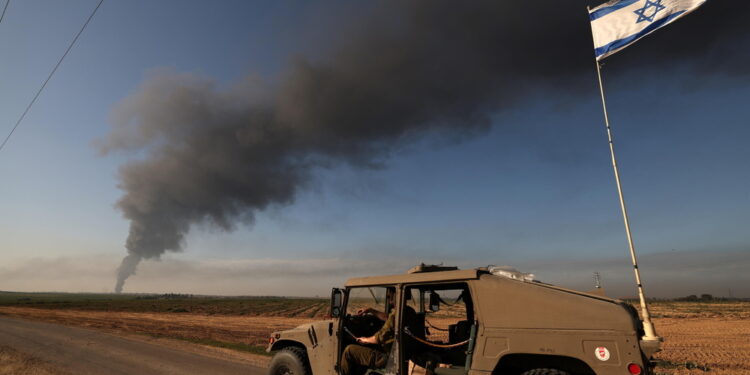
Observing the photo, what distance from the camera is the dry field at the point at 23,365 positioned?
31.8 feet

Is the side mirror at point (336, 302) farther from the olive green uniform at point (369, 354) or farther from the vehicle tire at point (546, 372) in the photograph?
the vehicle tire at point (546, 372)

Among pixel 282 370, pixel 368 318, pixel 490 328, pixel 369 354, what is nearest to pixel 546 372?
pixel 490 328

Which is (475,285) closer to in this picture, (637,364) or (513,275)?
(513,275)

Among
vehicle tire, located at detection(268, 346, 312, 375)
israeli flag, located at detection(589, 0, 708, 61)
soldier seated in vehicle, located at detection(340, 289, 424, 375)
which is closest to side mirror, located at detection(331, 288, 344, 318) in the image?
soldier seated in vehicle, located at detection(340, 289, 424, 375)

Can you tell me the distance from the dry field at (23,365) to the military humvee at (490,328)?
837 cm

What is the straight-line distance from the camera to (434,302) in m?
5.94

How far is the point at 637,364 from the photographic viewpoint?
3604 mm

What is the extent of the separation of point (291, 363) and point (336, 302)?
1516mm

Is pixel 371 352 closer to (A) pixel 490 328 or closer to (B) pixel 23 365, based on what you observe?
(A) pixel 490 328

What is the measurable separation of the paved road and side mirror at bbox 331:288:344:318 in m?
5.79

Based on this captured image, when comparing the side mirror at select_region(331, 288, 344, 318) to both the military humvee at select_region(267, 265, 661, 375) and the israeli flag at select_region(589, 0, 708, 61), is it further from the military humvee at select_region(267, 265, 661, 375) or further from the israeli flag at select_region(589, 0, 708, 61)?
the israeli flag at select_region(589, 0, 708, 61)

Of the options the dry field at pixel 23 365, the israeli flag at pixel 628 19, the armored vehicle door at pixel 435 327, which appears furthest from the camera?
the dry field at pixel 23 365

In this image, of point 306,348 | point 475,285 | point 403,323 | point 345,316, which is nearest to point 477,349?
point 475,285

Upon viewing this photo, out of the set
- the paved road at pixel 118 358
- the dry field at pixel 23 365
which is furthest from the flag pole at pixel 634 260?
the dry field at pixel 23 365
